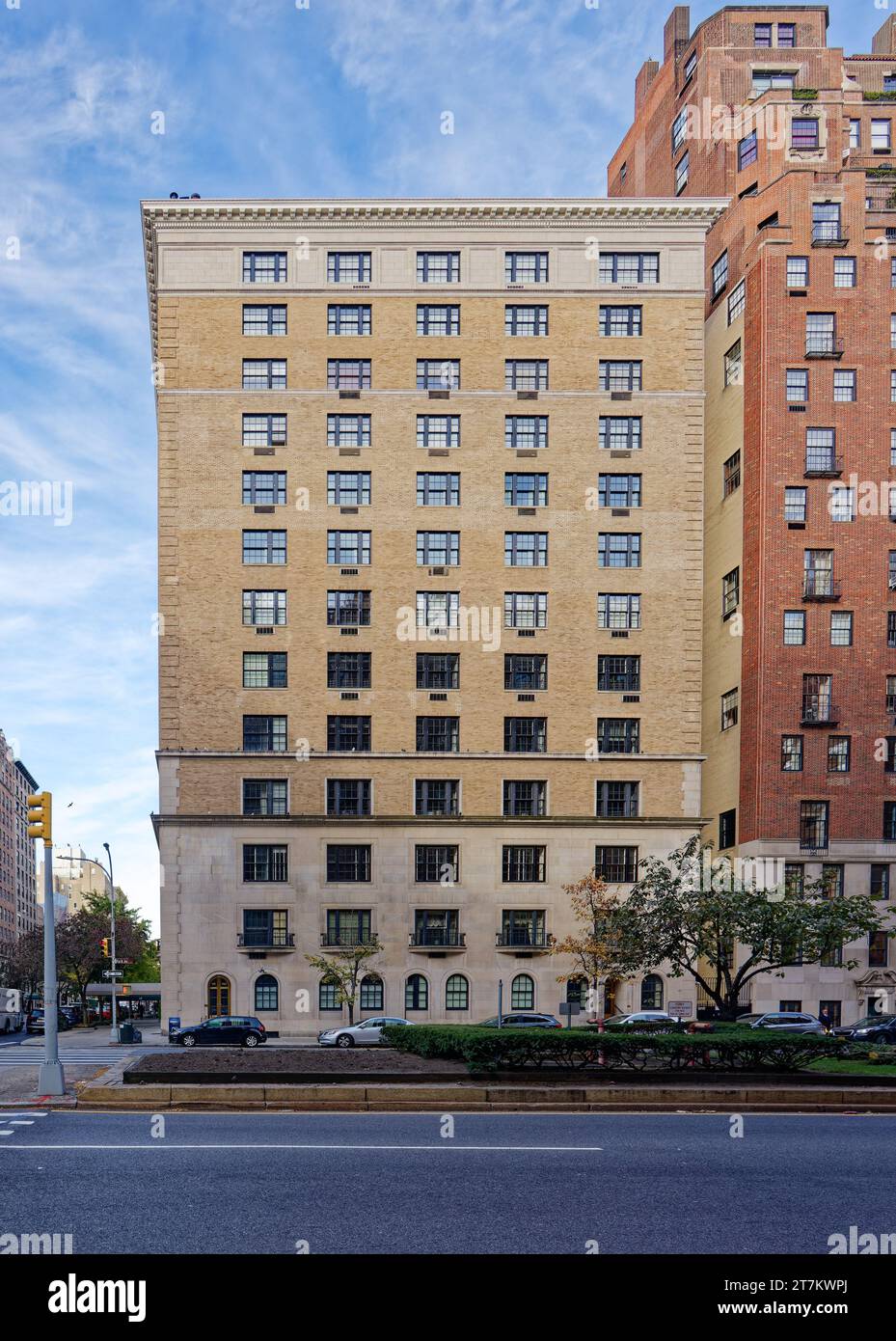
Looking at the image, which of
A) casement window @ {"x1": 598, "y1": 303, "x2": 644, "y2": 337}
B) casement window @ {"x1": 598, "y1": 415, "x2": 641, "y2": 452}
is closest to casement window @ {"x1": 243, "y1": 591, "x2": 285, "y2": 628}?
casement window @ {"x1": 598, "y1": 415, "x2": 641, "y2": 452}

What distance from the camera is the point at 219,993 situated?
158 ft

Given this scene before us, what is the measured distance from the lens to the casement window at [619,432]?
171ft

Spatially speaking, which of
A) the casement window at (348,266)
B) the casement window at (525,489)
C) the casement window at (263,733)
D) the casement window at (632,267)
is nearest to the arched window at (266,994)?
the casement window at (263,733)

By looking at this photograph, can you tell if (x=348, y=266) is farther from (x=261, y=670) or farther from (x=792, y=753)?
(x=792, y=753)

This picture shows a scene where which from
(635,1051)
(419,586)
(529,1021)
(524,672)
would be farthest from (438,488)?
(635,1051)

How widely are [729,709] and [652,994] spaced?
15.3m

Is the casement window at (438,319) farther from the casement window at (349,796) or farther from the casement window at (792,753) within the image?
the casement window at (792,753)

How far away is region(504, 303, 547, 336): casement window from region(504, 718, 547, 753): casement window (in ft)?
62.7

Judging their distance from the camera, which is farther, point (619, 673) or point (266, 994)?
point (619, 673)

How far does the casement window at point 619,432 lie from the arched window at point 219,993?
31054 millimetres

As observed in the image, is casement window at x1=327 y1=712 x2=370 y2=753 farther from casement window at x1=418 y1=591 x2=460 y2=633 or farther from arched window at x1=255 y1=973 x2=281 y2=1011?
arched window at x1=255 y1=973 x2=281 y2=1011

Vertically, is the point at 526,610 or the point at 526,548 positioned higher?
the point at 526,548

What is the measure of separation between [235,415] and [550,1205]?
44990mm

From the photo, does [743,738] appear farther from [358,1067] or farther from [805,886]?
[358,1067]
